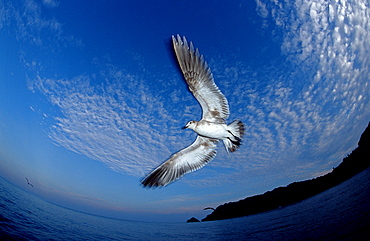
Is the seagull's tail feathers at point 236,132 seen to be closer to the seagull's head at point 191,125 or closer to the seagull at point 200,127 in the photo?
the seagull at point 200,127

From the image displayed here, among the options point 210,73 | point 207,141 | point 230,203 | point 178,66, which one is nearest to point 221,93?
point 210,73

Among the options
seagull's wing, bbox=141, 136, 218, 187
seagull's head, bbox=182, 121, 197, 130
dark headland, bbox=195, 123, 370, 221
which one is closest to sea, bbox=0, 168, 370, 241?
seagull's wing, bbox=141, 136, 218, 187

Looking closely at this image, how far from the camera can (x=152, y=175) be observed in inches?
330

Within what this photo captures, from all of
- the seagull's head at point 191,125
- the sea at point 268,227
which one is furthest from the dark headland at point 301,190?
the seagull's head at point 191,125

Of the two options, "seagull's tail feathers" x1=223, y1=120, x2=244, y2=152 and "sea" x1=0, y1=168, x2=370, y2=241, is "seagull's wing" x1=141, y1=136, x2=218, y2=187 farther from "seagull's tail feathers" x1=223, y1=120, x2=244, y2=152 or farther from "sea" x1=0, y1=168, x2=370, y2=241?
"sea" x1=0, y1=168, x2=370, y2=241

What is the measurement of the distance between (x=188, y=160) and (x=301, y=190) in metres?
76.6

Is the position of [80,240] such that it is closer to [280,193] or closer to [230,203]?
[280,193]

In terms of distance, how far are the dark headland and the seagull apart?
186 feet

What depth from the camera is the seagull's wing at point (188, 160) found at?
8.93m

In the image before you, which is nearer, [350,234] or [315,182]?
[350,234]

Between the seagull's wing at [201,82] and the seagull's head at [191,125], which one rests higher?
the seagull's wing at [201,82]

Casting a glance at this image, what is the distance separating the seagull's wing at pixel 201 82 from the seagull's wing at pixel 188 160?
5.32ft

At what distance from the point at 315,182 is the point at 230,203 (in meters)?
36.4

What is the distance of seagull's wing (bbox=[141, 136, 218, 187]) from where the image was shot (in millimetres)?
8930
